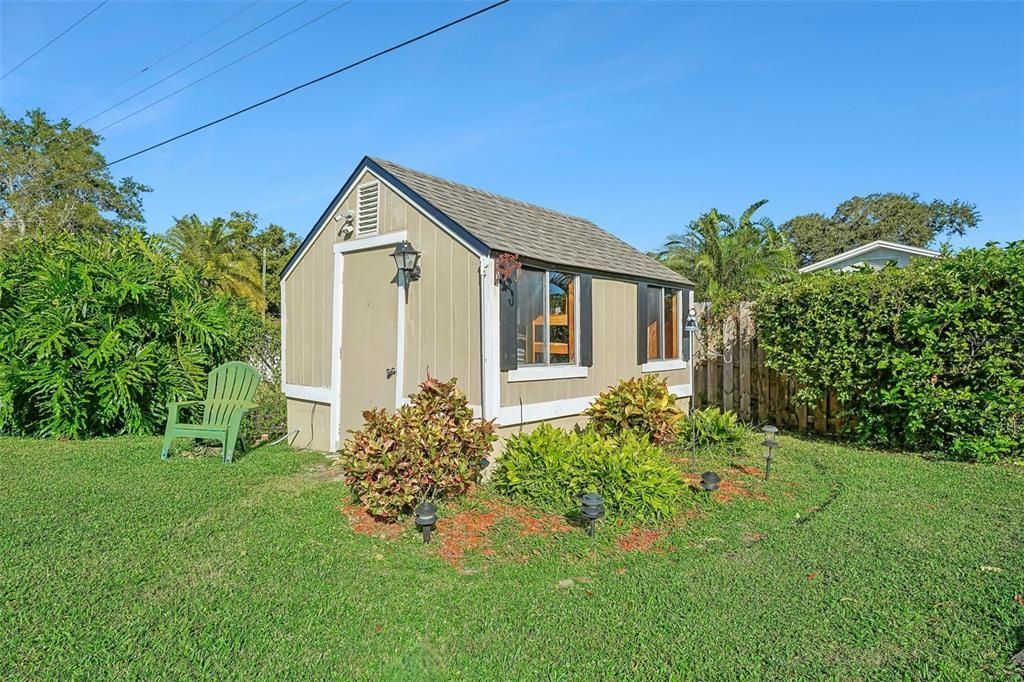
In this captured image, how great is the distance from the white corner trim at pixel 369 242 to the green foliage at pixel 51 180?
18.5 metres

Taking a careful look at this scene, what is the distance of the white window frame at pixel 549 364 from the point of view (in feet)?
18.6

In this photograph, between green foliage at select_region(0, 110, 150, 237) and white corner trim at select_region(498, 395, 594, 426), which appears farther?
green foliage at select_region(0, 110, 150, 237)

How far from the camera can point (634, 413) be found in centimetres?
634

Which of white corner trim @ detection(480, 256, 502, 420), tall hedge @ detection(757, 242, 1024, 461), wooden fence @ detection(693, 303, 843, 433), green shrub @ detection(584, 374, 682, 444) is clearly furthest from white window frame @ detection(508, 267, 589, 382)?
wooden fence @ detection(693, 303, 843, 433)

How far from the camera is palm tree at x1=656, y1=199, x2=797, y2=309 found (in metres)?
18.5

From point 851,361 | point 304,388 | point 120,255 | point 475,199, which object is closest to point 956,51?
point 851,361

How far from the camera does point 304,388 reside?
732cm

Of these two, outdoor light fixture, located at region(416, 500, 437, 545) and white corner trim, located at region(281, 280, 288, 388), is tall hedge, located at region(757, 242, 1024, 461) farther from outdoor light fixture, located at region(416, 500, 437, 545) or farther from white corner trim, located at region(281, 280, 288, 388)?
white corner trim, located at region(281, 280, 288, 388)

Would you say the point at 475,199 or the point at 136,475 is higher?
the point at 475,199

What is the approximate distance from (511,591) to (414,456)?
1490 millimetres

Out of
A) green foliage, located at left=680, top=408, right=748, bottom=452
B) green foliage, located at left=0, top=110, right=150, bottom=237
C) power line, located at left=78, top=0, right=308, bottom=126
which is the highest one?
green foliage, located at left=0, top=110, right=150, bottom=237

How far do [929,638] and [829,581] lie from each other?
63cm

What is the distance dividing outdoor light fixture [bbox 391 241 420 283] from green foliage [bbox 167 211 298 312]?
1579 cm

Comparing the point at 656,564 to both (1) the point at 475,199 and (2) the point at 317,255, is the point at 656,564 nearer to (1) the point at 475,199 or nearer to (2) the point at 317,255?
(1) the point at 475,199
